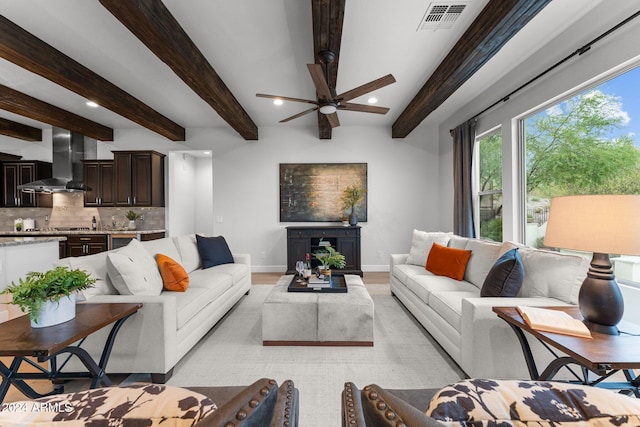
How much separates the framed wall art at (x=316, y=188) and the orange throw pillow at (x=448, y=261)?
232 centimetres

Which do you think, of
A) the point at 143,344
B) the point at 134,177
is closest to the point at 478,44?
the point at 143,344

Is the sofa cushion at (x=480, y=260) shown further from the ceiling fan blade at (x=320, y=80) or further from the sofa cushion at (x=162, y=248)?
the sofa cushion at (x=162, y=248)

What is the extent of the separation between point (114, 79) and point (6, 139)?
4252 mm

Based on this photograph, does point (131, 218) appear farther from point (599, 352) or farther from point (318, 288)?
point (599, 352)

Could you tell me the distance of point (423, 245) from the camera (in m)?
3.82

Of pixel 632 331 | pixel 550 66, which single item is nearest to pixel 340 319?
pixel 632 331

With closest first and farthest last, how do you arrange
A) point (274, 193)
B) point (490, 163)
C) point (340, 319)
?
1. point (340, 319)
2. point (490, 163)
3. point (274, 193)

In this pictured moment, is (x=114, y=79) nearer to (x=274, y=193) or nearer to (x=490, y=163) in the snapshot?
(x=274, y=193)

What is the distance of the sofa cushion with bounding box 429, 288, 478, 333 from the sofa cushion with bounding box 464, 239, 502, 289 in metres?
0.17

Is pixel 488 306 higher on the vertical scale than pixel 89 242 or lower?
lower


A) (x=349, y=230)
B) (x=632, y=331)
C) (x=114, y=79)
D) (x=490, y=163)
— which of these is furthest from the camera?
(x=349, y=230)

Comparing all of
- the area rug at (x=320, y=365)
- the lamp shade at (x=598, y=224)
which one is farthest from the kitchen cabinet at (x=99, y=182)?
the lamp shade at (x=598, y=224)

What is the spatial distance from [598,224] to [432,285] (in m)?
1.61

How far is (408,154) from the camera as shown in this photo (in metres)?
5.67
